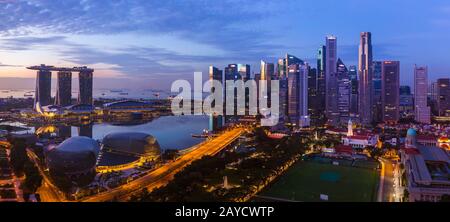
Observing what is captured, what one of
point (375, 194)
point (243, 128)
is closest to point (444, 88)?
point (243, 128)

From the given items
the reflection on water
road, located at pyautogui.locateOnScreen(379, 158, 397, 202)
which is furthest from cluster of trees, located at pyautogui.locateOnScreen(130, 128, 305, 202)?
the reflection on water

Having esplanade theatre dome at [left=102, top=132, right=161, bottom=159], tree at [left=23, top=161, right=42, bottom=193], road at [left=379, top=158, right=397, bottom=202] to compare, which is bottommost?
road at [left=379, top=158, right=397, bottom=202]

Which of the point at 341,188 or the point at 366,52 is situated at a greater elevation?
the point at 366,52

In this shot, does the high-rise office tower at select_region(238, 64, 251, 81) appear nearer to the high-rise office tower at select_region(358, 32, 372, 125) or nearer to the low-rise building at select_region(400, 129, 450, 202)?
the high-rise office tower at select_region(358, 32, 372, 125)

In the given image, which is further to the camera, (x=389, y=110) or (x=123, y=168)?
(x=389, y=110)

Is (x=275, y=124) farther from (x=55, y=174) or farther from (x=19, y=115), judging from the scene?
(x=19, y=115)

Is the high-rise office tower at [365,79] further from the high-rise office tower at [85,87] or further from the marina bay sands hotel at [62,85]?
the high-rise office tower at [85,87]
